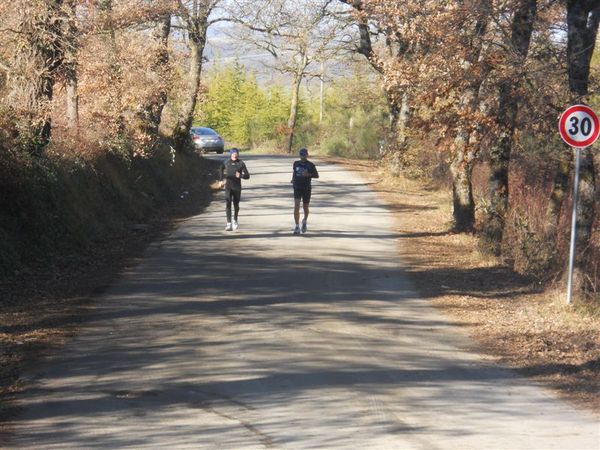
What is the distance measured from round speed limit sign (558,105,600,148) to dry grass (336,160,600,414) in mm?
2319

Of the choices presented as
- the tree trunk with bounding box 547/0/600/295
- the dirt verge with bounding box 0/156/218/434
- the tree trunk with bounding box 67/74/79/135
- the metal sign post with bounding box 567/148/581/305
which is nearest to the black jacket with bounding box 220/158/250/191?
the dirt verge with bounding box 0/156/218/434

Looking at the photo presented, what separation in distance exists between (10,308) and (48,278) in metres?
2.23

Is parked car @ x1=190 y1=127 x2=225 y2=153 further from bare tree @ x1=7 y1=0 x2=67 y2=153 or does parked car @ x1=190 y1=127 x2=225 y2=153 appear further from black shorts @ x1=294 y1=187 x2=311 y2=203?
bare tree @ x1=7 y1=0 x2=67 y2=153

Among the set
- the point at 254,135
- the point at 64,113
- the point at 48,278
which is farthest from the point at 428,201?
the point at 254,135

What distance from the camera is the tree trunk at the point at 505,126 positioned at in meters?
15.5

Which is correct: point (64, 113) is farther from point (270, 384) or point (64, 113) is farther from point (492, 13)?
point (270, 384)

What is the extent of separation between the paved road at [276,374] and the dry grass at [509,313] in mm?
408

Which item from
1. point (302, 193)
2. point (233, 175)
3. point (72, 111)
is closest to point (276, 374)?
point (302, 193)

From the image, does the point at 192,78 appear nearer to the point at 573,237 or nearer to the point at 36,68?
the point at 36,68

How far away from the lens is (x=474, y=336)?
11883 mm

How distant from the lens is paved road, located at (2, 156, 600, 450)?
7.56m

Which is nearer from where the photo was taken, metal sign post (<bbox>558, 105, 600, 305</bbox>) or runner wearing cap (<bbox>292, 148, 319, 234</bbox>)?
metal sign post (<bbox>558, 105, 600, 305</bbox>)

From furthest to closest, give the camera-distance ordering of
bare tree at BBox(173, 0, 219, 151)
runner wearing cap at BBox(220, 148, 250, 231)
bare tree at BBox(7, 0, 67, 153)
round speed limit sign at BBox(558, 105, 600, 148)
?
bare tree at BBox(173, 0, 219, 151) → runner wearing cap at BBox(220, 148, 250, 231) → bare tree at BBox(7, 0, 67, 153) → round speed limit sign at BBox(558, 105, 600, 148)

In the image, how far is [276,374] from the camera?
9.45m
